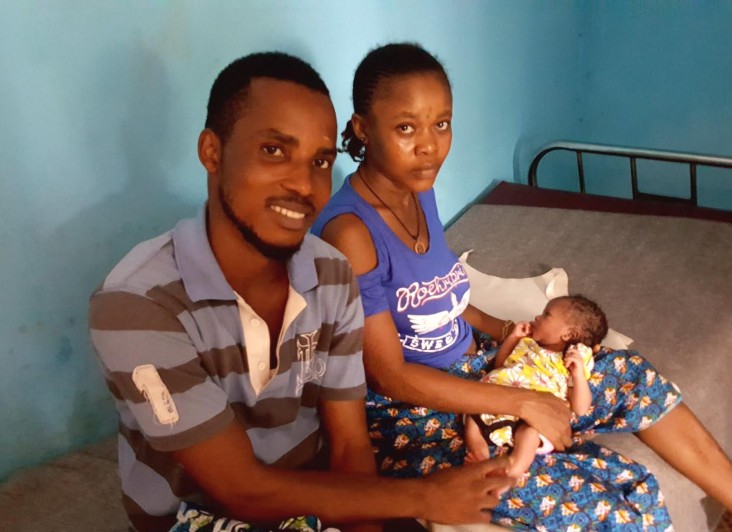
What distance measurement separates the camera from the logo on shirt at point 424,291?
54.5 inches

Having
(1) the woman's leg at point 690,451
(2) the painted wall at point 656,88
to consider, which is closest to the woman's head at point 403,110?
Answer: (1) the woman's leg at point 690,451

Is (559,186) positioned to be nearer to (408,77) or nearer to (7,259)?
(408,77)

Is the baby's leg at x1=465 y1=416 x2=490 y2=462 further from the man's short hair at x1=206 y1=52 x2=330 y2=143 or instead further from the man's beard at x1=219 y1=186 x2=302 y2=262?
the man's short hair at x1=206 y1=52 x2=330 y2=143

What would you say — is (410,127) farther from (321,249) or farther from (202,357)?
(202,357)

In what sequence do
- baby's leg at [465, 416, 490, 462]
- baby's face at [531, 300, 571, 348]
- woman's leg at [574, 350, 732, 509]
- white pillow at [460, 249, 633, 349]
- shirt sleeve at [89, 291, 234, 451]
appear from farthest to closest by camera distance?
white pillow at [460, 249, 633, 349] → baby's face at [531, 300, 571, 348] → woman's leg at [574, 350, 732, 509] → baby's leg at [465, 416, 490, 462] → shirt sleeve at [89, 291, 234, 451]

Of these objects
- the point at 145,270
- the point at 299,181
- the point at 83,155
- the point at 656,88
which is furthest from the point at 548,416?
the point at 656,88

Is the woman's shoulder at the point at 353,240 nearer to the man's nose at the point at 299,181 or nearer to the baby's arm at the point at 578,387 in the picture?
the man's nose at the point at 299,181

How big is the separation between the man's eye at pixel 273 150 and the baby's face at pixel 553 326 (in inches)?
30.8

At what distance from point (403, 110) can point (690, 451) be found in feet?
3.07

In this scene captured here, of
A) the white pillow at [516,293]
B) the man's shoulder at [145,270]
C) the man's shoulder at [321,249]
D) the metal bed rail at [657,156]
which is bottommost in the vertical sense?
the white pillow at [516,293]

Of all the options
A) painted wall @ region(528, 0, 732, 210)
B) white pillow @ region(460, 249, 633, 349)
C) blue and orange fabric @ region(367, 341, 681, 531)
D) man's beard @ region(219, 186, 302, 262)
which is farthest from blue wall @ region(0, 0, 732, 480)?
painted wall @ region(528, 0, 732, 210)

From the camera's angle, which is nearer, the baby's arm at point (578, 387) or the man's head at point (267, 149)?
the man's head at point (267, 149)

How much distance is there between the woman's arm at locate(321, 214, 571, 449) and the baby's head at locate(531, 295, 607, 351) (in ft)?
0.61

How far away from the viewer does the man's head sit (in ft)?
3.39
